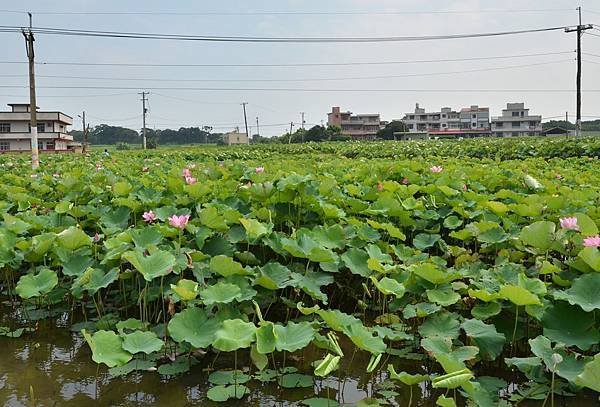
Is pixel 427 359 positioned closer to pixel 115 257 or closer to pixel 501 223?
pixel 501 223

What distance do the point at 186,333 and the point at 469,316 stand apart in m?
1.25

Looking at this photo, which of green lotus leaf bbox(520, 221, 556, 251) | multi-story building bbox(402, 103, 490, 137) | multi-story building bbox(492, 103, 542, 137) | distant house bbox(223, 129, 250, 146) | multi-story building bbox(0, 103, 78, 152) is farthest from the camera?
multi-story building bbox(402, 103, 490, 137)

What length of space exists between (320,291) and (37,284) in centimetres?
129

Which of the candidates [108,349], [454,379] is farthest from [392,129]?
[454,379]

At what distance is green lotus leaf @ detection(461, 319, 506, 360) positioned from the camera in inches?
74.6

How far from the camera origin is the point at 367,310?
2.80 m

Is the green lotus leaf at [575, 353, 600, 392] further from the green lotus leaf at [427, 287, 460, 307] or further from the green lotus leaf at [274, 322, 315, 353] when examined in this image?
the green lotus leaf at [274, 322, 315, 353]

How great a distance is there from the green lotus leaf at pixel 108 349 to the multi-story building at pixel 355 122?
77.8 m

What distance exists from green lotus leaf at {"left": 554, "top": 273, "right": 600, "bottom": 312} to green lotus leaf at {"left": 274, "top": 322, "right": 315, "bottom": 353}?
898 millimetres

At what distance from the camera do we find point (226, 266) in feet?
7.22

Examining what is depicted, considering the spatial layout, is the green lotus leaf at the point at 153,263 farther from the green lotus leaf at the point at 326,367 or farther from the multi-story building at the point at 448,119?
the multi-story building at the point at 448,119

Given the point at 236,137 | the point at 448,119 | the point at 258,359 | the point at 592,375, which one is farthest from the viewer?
the point at 448,119

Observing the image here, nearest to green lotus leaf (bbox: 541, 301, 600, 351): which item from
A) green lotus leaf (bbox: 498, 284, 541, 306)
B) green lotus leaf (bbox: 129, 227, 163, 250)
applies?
green lotus leaf (bbox: 498, 284, 541, 306)

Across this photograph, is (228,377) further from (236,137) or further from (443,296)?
(236,137)
